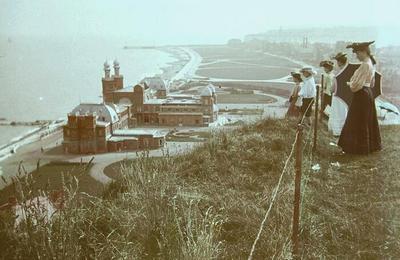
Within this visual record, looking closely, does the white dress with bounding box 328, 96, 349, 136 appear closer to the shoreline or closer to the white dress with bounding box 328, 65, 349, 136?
the white dress with bounding box 328, 65, 349, 136

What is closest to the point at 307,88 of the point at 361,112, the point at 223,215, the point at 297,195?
the point at 361,112

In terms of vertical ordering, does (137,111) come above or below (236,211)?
below

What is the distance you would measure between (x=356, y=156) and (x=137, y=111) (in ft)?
60.7

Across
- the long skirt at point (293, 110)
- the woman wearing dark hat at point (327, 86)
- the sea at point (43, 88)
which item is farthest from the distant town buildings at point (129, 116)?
the woman wearing dark hat at point (327, 86)

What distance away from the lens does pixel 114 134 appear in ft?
55.4

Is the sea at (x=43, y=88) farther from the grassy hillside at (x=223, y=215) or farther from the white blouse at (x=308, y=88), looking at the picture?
the grassy hillside at (x=223, y=215)

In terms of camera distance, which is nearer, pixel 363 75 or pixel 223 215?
pixel 223 215

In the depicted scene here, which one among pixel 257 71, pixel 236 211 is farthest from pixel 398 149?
pixel 257 71

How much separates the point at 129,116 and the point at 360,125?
17587mm

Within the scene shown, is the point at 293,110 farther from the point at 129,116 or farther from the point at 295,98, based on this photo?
the point at 129,116

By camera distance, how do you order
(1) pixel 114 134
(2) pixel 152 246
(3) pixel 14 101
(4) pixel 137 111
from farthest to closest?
1. (3) pixel 14 101
2. (4) pixel 137 111
3. (1) pixel 114 134
4. (2) pixel 152 246

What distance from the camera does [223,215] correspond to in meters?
2.75

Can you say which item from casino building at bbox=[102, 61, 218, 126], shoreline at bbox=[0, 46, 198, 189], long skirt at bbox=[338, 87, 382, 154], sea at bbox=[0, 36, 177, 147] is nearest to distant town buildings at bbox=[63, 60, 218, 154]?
casino building at bbox=[102, 61, 218, 126]

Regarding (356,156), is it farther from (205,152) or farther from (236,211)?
(236,211)
